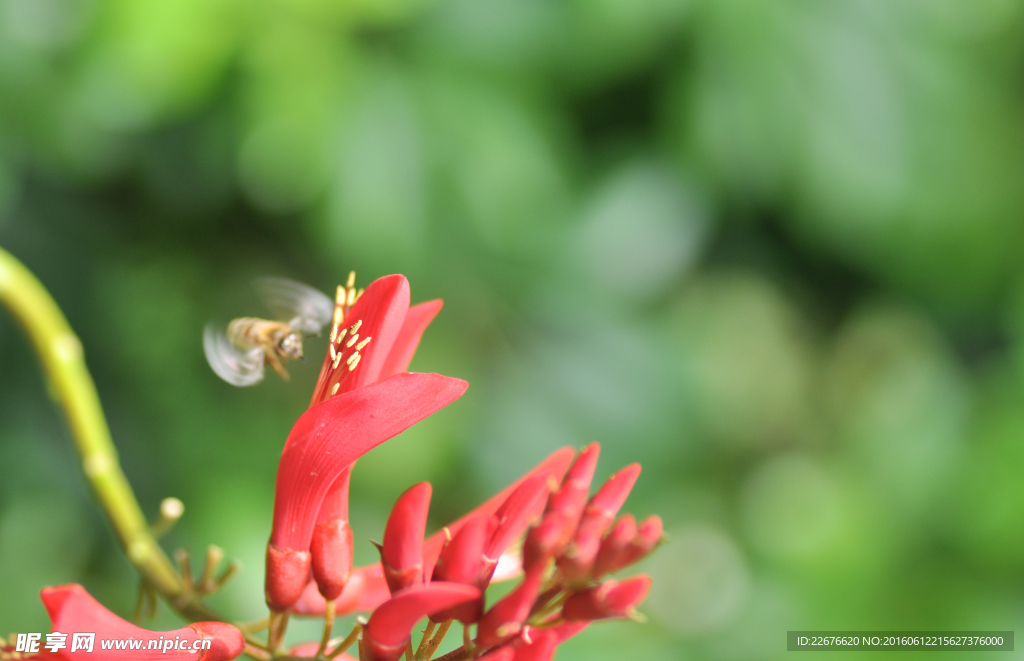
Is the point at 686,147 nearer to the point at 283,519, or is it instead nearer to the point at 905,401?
the point at 905,401

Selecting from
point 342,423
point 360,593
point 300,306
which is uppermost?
point 300,306

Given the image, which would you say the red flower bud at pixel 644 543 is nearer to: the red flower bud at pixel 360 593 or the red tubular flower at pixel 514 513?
the red tubular flower at pixel 514 513

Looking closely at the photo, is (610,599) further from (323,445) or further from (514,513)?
Result: (323,445)

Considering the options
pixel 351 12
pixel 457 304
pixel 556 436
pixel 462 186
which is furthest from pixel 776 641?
pixel 351 12

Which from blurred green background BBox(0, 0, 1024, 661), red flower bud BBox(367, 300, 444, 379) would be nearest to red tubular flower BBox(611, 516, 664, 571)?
red flower bud BBox(367, 300, 444, 379)

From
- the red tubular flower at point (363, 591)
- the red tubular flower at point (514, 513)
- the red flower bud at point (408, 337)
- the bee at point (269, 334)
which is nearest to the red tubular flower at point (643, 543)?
the red tubular flower at point (514, 513)

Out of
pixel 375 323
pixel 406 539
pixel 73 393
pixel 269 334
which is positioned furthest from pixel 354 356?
pixel 73 393

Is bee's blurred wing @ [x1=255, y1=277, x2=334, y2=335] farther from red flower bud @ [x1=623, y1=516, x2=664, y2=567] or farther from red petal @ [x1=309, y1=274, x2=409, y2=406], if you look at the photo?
red flower bud @ [x1=623, y1=516, x2=664, y2=567]
